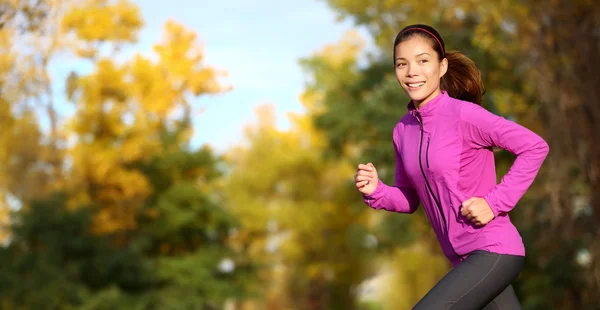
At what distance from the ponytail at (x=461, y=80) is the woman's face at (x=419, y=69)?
19 cm

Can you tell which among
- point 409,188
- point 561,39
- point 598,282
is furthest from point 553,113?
point 409,188

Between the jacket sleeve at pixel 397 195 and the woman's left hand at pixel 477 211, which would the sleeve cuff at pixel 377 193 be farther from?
the woman's left hand at pixel 477 211

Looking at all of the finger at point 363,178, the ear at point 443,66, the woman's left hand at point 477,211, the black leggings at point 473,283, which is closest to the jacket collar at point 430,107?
the ear at point 443,66

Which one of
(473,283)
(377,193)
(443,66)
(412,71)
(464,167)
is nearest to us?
(473,283)

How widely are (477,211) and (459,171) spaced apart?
9.6 inches

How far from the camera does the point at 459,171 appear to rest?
3041mm

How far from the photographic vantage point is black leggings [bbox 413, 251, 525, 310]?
2.82 m

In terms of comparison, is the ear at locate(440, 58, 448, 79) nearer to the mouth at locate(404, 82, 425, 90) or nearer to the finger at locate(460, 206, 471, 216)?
the mouth at locate(404, 82, 425, 90)

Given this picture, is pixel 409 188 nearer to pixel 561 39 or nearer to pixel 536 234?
pixel 561 39

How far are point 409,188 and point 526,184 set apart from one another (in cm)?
64

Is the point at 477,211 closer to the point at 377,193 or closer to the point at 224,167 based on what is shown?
the point at 377,193

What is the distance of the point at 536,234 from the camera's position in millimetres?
15383

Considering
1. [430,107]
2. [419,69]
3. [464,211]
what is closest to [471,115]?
[430,107]

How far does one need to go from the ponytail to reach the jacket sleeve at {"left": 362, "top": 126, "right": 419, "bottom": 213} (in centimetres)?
33
